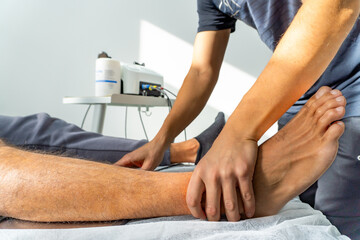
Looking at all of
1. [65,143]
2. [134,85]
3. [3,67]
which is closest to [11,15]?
[3,67]

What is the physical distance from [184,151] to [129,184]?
66 centimetres

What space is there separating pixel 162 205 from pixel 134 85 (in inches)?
50.0

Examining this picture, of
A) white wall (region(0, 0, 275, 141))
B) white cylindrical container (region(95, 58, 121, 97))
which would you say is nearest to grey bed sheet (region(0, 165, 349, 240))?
white cylindrical container (region(95, 58, 121, 97))

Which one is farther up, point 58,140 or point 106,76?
point 106,76

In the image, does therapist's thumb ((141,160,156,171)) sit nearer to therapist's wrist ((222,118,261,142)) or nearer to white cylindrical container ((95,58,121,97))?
therapist's wrist ((222,118,261,142))

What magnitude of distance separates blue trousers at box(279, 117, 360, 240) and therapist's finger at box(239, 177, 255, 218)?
284 mm

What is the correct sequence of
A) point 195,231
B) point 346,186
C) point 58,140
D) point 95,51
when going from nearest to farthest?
point 195,231
point 346,186
point 58,140
point 95,51

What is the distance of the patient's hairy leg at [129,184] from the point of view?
569 mm

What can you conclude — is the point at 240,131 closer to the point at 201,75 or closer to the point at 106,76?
the point at 201,75

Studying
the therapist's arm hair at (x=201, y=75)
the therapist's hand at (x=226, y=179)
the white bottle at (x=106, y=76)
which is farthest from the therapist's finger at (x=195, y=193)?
the white bottle at (x=106, y=76)

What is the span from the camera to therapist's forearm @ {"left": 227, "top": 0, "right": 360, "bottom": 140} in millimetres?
564

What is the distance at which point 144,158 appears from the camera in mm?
971

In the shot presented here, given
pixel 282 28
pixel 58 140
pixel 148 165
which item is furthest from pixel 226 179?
pixel 58 140

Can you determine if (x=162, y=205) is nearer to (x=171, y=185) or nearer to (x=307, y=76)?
(x=171, y=185)
